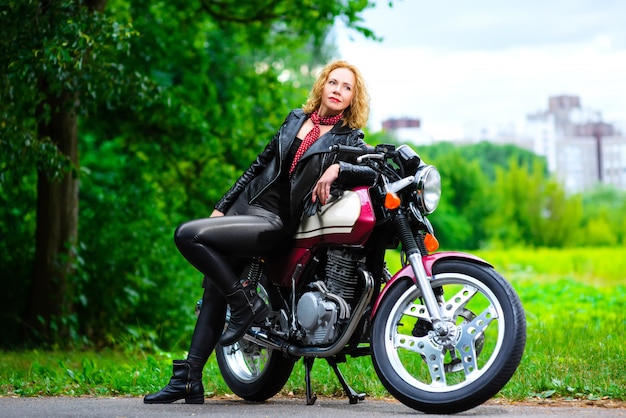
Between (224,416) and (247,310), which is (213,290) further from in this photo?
(224,416)

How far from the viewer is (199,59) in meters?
16.4

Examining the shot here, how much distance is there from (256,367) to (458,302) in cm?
171

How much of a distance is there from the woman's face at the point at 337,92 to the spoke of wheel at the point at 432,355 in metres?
1.47

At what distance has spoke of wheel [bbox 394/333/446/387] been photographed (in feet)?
16.1

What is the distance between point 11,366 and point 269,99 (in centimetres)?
927

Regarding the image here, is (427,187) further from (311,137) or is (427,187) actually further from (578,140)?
(578,140)

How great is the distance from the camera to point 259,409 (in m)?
5.51

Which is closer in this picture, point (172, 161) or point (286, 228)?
point (286, 228)

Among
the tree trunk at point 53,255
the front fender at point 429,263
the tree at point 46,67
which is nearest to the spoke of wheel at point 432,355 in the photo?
the front fender at point 429,263

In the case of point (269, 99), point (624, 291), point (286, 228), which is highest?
point (269, 99)

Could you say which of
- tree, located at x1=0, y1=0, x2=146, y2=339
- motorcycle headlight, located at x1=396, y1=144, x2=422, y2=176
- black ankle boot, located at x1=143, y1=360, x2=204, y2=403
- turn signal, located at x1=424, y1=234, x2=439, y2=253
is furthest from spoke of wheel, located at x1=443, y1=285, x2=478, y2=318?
tree, located at x1=0, y1=0, x2=146, y2=339

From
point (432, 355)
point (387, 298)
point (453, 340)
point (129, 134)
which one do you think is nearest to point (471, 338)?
point (453, 340)

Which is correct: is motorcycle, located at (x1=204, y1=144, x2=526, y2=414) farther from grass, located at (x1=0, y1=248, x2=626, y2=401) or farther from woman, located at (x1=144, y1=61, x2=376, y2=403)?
grass, located at (x1=0, y1=248, x2=626, y2=401)

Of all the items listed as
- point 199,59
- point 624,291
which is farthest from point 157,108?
point 624,291
